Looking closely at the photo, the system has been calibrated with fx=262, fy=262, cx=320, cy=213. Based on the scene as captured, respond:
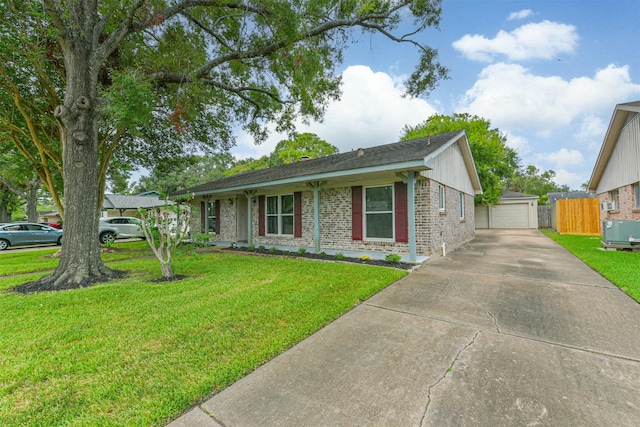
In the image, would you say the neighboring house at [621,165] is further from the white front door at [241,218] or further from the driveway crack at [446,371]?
the white front door at [241,218]

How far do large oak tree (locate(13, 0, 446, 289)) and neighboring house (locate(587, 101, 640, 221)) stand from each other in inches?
284

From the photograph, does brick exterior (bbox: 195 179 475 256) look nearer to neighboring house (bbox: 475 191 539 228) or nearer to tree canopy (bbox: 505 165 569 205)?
neighboring house (bbox: 475 191 539 228)

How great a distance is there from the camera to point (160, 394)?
1.98 meters

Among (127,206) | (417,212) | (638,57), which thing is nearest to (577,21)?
(638,57)

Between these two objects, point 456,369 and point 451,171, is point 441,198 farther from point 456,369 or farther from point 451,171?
point 456,369

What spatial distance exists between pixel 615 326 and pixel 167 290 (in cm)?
643

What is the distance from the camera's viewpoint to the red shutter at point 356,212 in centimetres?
844

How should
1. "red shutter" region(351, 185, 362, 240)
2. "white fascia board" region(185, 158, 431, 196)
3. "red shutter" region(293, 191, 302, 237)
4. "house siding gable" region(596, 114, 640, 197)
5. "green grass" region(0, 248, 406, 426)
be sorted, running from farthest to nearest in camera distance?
"red shutter" region(293, 191, 302, 237) → "house siding gable" region(596, 114, 640, 197) → "red shutter" region(351, 185, 362, 240) → "white fascia board" region(185, 158, 431, 196) → "green grass" region(0, 248, 406, 426)

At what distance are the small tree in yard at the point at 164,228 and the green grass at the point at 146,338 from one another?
20.2 inches

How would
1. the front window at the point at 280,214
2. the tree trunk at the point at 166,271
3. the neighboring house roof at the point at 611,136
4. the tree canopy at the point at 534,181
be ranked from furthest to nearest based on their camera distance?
the tree canopy at the point at 534,181, the front window at the point at 280,214, the neighboring house roof at the point at 611,136, the tree trunk at the point at 166,271

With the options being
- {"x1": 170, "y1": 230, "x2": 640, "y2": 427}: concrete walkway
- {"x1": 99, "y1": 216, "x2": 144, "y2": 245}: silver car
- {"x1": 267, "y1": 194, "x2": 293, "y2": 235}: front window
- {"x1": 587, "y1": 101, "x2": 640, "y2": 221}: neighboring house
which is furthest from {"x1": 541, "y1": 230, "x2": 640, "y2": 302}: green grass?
{"x1": 99, "y1": 216, "x2": 144, "y2": 245}: silver car

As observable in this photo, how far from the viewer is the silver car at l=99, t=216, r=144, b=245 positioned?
1398 cm

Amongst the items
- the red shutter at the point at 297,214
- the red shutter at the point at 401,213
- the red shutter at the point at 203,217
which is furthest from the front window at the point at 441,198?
the red shutter at the point at 203,217

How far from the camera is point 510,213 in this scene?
20344 millimetres
